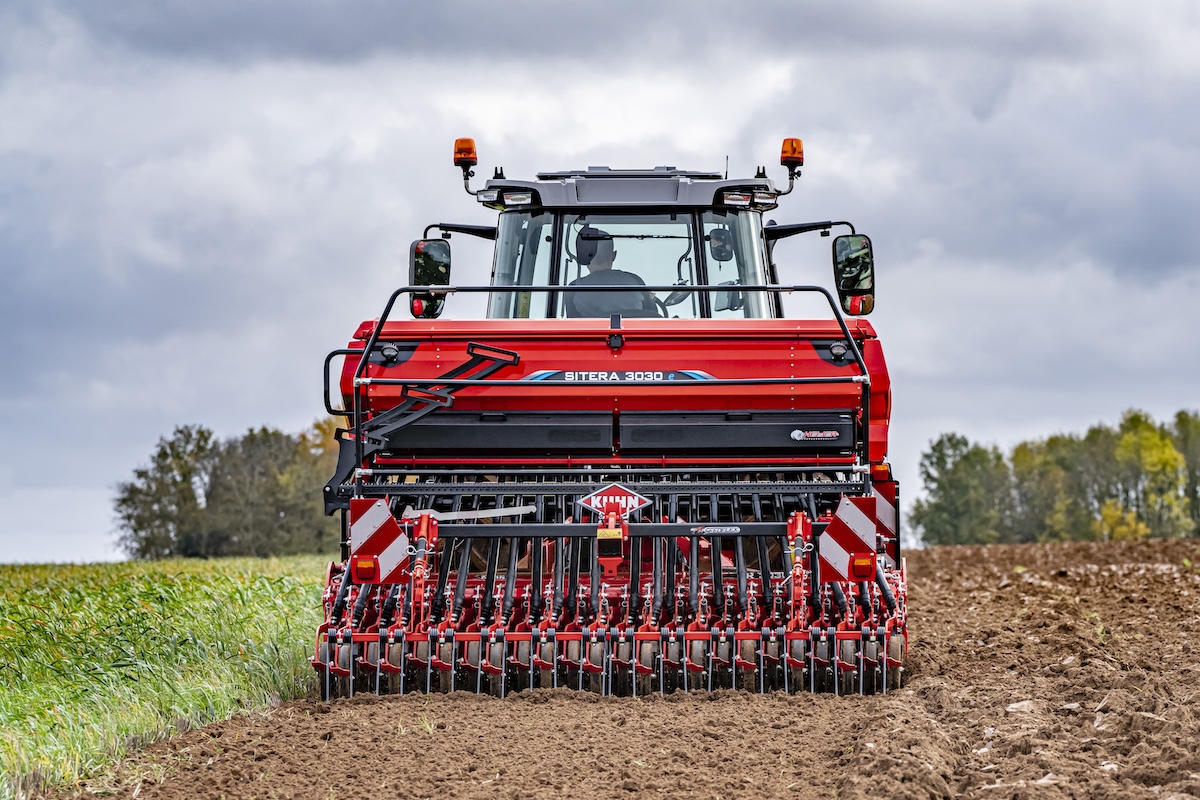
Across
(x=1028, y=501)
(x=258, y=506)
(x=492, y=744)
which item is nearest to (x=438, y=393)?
(x=492, y=744)

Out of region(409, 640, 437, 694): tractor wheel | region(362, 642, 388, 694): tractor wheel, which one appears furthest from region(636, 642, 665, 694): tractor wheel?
region(362, 642, 388, 694): tractor wheel

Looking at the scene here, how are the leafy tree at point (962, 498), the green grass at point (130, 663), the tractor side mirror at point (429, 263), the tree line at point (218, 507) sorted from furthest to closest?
1. the leafy tree at point (962, 498)
2. the tree line at point (218, 507)
3. the tractor side mirror at point (429, 263)
4. the green grass at point (130, 663)

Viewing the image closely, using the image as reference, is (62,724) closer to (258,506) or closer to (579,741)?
(579,741)

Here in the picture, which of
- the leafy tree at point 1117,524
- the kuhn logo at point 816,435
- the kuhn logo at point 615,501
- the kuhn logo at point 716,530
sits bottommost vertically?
the kuhn logo at point 716,530

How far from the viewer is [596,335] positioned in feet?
25.4

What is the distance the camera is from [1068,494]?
219ft

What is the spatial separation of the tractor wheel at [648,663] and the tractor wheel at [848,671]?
98cm

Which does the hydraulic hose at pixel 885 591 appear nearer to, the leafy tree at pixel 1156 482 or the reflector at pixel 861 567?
the reflector at pixel 861 567

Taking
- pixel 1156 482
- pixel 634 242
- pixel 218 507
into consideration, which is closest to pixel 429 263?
pixel 634 242

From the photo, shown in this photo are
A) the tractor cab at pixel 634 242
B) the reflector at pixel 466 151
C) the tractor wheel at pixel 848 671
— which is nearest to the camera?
the tractor wheel at pixel 848 671

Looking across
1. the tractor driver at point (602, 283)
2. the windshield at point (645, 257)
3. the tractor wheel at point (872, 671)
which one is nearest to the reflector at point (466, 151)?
the windshield at point (645, 257)

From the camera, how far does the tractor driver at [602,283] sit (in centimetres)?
885

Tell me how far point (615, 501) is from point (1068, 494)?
64.4 metres

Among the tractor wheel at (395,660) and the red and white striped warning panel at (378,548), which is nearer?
the tractor wheel at (395,660)
